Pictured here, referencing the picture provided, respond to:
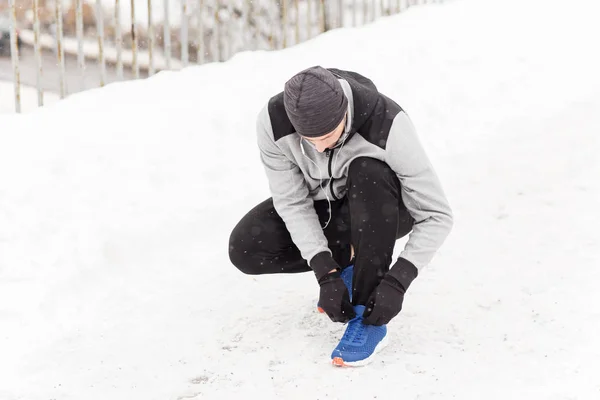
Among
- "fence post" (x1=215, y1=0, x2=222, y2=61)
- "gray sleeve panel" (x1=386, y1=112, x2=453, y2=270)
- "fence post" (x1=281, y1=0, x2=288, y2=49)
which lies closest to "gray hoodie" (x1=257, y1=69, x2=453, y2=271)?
"gray sleeve panel" (x1=386, y1=112, x2=453, y2=270)

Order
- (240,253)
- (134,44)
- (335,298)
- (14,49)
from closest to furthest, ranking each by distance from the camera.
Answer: (335,298)
(240,253)
(14,49)
(134,44)

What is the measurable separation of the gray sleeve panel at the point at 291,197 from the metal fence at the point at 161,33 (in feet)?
7.17

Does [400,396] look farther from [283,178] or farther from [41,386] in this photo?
[41,386]

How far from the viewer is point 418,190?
233 centimetres

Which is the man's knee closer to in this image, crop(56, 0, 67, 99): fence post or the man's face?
the man's face

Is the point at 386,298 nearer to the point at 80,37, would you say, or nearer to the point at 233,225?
the point at 233,225

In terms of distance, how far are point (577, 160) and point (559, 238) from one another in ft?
3.01

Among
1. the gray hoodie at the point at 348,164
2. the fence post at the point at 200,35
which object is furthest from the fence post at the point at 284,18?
the gray hoodie at the point at 348,164

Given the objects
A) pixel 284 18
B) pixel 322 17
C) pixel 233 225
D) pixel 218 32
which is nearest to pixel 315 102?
pixel 233 225

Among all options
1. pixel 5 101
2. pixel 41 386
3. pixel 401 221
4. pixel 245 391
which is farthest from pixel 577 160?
pixel 5 101

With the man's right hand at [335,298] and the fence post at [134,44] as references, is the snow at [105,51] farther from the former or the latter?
the man's right hand at [335,298]

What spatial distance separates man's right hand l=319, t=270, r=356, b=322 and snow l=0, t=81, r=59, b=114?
249 centimetres

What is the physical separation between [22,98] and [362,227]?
264cm

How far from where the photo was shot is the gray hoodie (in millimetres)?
2289
